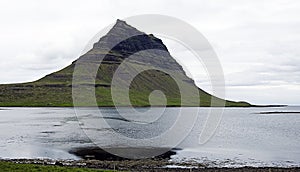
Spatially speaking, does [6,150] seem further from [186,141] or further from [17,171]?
[186,141]

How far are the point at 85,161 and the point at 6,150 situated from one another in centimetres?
2406

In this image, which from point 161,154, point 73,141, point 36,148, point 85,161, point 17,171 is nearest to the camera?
point 17,171

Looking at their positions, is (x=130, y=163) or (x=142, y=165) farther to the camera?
(x=130, y=163)

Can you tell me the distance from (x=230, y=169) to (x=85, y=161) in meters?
25.4

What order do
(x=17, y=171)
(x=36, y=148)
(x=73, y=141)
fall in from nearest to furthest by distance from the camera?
(x=17, y=171), (x=36, y=148), (x=73, y=141)

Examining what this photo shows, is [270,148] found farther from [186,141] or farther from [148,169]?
[148,169]

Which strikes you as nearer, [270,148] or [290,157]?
[290,157]

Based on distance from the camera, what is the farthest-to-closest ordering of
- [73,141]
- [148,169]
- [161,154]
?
1. [73,141]
2. [161,154]
3. [148,169]

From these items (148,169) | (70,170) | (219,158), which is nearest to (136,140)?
(219,158)

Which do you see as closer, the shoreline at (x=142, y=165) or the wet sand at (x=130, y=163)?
the shoreline at (x=142, y=165)

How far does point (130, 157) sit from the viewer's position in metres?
69.2

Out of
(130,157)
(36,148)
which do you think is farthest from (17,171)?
(36,148)

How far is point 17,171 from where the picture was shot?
40594 mm

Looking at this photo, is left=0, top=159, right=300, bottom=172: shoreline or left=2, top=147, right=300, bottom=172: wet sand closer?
left=0, top=159, right=300, bottom=172: shoreline
